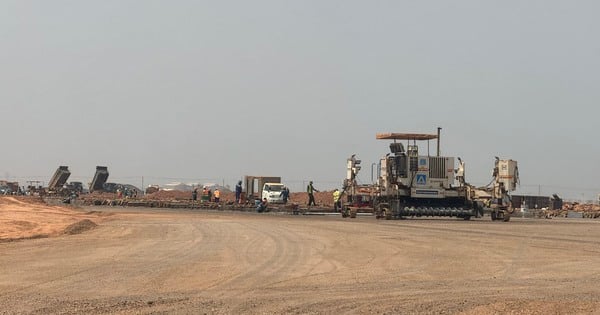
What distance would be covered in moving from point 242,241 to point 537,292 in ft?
33.9

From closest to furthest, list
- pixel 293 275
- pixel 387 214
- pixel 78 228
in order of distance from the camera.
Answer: pixel 293 275 → pixel 78 228 → pixel 387 214

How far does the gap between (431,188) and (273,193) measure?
71.4 ft

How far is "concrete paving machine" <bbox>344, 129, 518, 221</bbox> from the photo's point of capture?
1535 inches

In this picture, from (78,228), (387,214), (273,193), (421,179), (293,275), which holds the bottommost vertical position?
(293,275)

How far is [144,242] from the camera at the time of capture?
61.5 feet

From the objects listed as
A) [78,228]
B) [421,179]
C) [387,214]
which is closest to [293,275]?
[78,228]

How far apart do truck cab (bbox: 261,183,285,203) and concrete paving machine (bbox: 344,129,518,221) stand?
18.8 metres

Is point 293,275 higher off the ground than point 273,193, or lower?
lower

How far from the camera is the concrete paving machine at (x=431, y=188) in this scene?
39.0 metres

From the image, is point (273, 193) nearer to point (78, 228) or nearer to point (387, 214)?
point (387, 214)

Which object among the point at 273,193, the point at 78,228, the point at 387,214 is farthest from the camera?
the point at 273,193

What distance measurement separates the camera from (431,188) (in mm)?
39500

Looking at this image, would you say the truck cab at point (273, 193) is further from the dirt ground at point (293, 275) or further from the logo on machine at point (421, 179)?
the dirt ground at point (293, 275)

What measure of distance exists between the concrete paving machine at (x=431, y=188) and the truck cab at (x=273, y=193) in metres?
18.8
